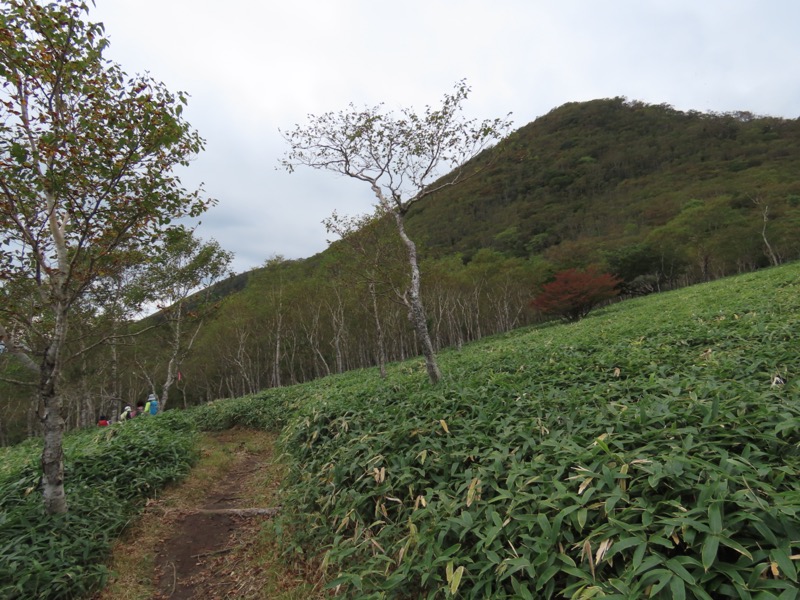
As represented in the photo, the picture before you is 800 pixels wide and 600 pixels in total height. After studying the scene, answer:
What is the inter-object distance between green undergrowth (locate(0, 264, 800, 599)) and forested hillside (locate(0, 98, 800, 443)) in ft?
7.66

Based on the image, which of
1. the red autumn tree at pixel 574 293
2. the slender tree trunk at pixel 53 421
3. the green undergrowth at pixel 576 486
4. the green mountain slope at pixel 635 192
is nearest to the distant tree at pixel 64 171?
the slender tree trunk at pixel 53 421

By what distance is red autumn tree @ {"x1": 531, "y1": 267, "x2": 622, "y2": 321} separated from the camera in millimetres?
25031

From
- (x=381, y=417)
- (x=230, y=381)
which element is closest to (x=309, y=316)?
(x=230, y=381)

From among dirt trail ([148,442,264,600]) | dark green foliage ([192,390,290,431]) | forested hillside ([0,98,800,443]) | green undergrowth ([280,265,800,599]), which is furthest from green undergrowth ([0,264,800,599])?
dark green foliage ([192,390,290,431])

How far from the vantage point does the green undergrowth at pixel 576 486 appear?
216cm

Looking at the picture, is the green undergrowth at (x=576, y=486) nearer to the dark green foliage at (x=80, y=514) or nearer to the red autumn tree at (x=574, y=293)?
the dark green foliage at (x=80, y=514)

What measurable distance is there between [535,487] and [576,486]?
1.01 feet

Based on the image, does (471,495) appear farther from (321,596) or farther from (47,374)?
(47,374)

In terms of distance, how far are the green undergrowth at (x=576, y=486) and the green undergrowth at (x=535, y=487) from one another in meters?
0.02

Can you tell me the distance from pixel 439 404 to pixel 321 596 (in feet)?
9.08

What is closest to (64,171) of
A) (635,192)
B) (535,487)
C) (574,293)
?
(535,487)

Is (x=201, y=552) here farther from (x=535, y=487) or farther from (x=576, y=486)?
(x=576, y=486)

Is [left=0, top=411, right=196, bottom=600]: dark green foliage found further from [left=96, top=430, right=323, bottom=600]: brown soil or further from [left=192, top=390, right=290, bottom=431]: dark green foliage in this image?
[left=192, top=390, right=290, bottom=431]: dark green foliage

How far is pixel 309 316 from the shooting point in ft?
102
